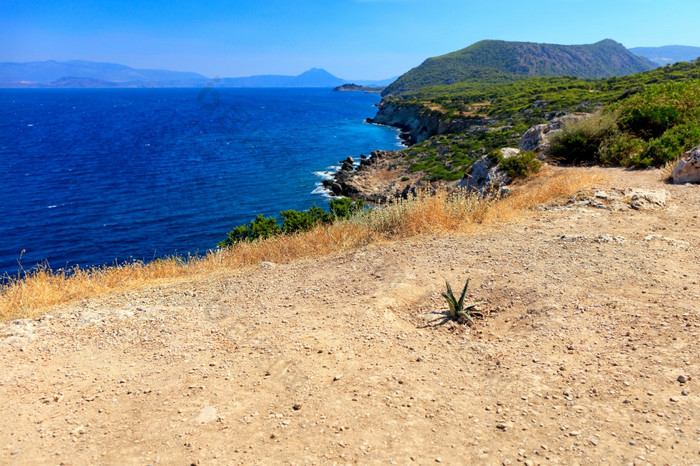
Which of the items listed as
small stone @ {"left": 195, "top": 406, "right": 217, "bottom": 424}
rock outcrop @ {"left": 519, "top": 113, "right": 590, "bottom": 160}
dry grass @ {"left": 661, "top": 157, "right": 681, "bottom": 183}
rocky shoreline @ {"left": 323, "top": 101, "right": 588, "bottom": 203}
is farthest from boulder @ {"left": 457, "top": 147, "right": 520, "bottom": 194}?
small stone @ {"left": 195, "top": 406, "right": 217, "bottom": 424}

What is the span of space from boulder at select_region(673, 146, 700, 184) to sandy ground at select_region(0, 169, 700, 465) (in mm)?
4173

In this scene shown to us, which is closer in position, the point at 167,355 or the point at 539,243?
the point at 167,355

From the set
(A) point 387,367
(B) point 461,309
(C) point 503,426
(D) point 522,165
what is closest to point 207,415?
(A) point 387,367

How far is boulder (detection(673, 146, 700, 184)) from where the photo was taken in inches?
436

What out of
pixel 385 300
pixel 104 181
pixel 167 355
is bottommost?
pixel 104 181

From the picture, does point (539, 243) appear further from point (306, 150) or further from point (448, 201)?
point (306, 150)

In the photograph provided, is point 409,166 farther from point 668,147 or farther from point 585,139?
point 668,147

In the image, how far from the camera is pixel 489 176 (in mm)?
14914

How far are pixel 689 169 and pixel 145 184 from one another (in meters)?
46.0

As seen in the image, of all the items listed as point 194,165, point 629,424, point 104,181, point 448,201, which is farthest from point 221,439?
point 194,165

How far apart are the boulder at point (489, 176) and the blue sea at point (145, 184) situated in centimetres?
982

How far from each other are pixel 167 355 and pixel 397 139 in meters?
75.6

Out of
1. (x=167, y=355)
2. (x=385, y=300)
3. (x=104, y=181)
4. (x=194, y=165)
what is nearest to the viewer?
(x=167, y=355)

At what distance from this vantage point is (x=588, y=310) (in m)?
5.57
